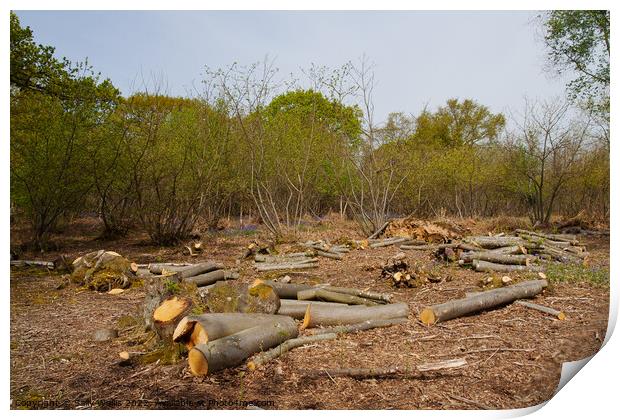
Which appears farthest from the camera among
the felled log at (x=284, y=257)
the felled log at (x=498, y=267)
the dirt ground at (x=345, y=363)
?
the felled log at (x=284, y=257)

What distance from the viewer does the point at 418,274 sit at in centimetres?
626

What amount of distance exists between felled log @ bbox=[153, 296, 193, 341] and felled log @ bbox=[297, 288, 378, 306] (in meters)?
1.46

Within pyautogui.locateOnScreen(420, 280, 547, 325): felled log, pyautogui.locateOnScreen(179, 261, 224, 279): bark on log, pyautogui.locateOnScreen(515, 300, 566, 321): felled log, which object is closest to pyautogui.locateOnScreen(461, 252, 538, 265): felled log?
pyautogui.locateOnScreen(420, 280, 547, 325): felled log

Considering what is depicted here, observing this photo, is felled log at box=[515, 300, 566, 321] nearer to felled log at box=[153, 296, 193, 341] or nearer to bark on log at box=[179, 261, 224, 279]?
felled log at box=[153, 296, 193, 341]

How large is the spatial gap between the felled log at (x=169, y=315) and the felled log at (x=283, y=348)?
735 mm

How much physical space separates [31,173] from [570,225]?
11.3 metres

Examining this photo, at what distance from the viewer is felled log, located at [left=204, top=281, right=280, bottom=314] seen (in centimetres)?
437

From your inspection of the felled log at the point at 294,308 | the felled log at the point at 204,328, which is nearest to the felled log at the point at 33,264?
the felled log at the point at 294,308

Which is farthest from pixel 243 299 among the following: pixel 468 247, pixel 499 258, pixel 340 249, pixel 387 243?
pixel 387 243

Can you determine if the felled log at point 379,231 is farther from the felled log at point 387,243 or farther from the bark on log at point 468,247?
the bark on log at point 468,247

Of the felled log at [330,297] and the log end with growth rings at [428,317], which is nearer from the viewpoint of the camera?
the log end with growth rings at [428,317]

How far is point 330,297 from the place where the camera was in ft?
16.8

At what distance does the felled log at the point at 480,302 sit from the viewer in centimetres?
456
